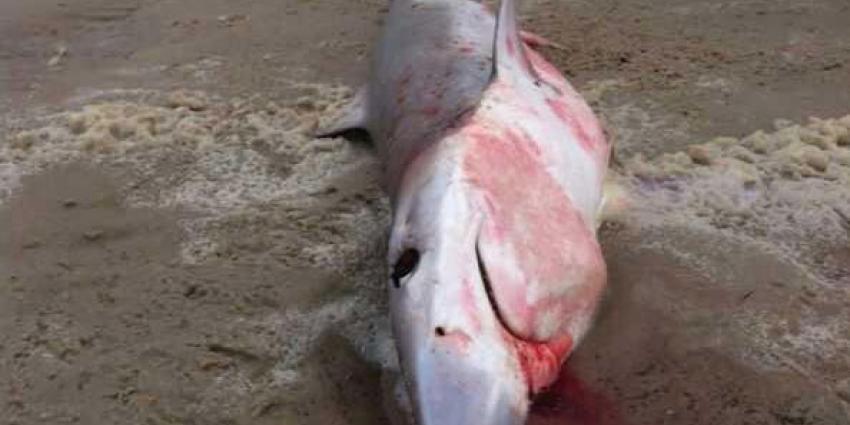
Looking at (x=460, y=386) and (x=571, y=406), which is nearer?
(x=460, y=386)

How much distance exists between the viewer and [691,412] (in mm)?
2465

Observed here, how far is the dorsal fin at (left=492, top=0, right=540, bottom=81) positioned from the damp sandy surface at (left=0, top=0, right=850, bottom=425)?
1.74 feet

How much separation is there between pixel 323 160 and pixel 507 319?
177cm

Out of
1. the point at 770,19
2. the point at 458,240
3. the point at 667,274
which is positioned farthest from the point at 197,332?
the point at 770,19

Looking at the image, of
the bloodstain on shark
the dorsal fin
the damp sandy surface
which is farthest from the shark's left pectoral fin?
the bloodstain on shark

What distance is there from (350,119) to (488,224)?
1637mm

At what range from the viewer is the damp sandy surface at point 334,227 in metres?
2.63

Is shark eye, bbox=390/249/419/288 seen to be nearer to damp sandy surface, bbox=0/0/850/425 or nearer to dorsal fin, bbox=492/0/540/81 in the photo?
damp sandy surface, bbox=0/0/850/425

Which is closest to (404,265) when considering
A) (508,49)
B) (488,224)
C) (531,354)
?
(488,224)

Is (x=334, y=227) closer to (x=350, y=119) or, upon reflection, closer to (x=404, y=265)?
(x=350, y=119)

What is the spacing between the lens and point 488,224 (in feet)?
7.72

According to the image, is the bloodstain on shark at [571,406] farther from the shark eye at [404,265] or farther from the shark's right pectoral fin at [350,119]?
the shark's right pectoral fin at [350,119]

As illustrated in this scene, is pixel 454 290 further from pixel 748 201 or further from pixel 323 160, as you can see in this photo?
pixel 323 160

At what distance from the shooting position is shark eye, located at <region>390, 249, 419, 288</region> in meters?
2.34
